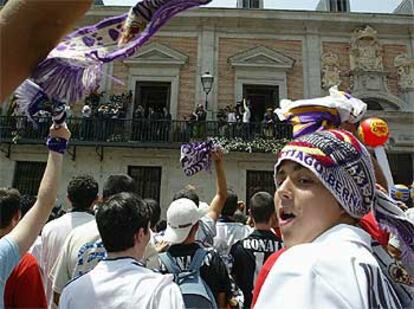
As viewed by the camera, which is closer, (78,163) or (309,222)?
(309,222)

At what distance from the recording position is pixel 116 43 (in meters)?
1.40

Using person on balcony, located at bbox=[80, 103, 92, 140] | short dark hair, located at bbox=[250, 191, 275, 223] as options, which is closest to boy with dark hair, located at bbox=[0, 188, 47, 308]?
short dark hair, located at bbox=[250, 191, 275, 223]

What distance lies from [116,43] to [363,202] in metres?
1.03

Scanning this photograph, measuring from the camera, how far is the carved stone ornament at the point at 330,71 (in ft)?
56.0

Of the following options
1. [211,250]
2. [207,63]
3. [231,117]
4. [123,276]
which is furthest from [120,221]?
[207,63]

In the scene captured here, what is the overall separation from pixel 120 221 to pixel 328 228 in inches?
45.9

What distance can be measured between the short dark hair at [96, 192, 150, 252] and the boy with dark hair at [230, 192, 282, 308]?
1558 mm

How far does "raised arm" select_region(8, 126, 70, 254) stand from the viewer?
2.10 metres

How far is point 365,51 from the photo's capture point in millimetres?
17578

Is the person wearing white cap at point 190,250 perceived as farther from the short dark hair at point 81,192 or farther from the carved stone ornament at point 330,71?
the carved stone ornament at point 330,71

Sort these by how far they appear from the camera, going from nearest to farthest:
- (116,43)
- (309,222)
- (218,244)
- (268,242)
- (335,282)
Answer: (335,282) < (116,43) < (309,222) < (268,242) < (218,244)

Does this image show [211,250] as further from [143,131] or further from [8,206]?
[143,131]

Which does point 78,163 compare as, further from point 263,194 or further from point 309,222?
point 309,222

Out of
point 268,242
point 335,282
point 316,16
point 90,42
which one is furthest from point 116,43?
point 316,16
